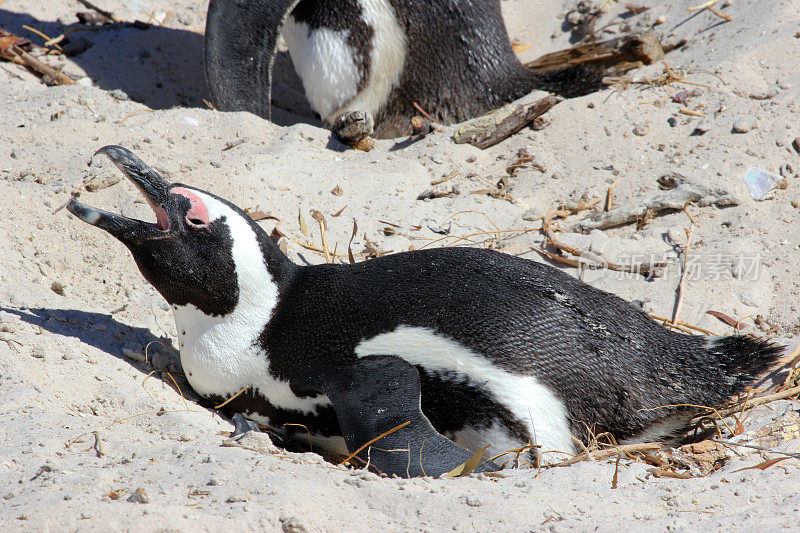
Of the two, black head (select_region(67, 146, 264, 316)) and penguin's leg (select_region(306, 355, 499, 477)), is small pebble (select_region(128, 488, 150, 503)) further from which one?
black head (select_region(67, 146, 264, 316))

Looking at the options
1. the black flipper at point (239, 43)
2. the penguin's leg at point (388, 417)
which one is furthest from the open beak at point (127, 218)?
the black flipper at point (239, 43)

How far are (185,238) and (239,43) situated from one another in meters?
2.24

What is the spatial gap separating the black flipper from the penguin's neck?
78.9 inches

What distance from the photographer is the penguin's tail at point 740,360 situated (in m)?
2.23

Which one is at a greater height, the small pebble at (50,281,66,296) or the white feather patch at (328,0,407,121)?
the white feather patch at (328,0,407,121)

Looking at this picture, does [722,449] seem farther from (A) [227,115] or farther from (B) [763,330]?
(A) [227,115]

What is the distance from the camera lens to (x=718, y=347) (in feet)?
7.48

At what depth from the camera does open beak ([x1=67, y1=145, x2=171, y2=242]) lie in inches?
89.3

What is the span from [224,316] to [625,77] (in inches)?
120

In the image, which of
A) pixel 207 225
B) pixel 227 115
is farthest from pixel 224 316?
pixel 227 115

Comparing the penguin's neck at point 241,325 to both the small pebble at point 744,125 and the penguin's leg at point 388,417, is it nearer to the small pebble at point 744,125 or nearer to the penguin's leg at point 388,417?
the penguin's leg at point 388,417

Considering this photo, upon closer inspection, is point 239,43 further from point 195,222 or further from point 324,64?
point 195,222

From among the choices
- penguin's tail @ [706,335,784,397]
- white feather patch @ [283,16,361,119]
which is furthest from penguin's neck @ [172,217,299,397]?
white feather patch @ [283,16,361,119]

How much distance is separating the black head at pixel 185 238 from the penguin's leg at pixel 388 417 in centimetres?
46
